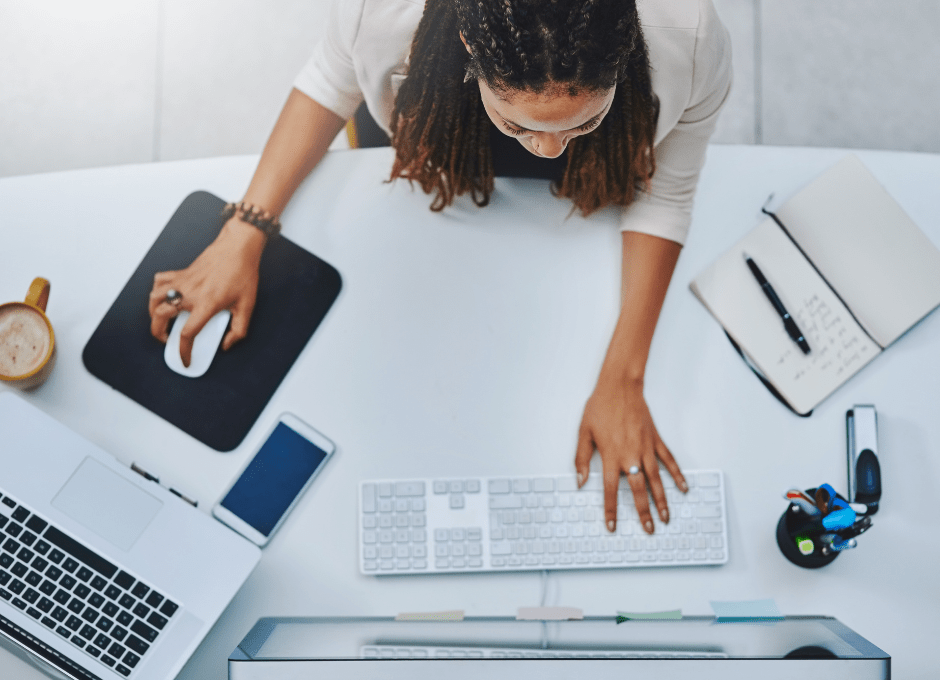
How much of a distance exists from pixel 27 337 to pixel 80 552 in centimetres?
28

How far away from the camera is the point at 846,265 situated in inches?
36.6

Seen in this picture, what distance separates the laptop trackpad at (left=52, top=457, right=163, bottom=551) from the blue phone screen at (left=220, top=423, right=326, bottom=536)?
0.10 meters

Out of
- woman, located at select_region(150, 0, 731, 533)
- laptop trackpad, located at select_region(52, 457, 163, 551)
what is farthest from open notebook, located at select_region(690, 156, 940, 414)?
laptop trackpad, located at select_region(52, 457, 163, 551)

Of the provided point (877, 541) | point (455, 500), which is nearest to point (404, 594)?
point (455, 500)

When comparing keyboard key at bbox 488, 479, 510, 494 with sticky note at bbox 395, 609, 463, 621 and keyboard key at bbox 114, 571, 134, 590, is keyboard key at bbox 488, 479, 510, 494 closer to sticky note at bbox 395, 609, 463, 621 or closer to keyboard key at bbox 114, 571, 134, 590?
sticky note at bbox 395, 609, 463, 621

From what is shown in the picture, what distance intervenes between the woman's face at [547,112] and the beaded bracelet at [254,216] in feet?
1.27

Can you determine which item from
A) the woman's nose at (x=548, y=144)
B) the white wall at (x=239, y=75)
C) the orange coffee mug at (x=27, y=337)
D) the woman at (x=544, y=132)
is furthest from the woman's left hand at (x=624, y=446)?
the white wall at (x=239, y=75)

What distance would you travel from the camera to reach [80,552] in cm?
82

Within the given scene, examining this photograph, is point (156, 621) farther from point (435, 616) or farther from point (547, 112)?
point (547, 112)

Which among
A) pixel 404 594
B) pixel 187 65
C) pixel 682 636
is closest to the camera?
pixel 682 636

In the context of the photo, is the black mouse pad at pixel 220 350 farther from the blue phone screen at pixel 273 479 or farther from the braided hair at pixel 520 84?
the braided hair at pixel 520 84

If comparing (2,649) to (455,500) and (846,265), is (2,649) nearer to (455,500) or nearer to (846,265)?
(455,500)

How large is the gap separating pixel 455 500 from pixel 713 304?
43 centimetres

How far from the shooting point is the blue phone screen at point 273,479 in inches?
35.4
